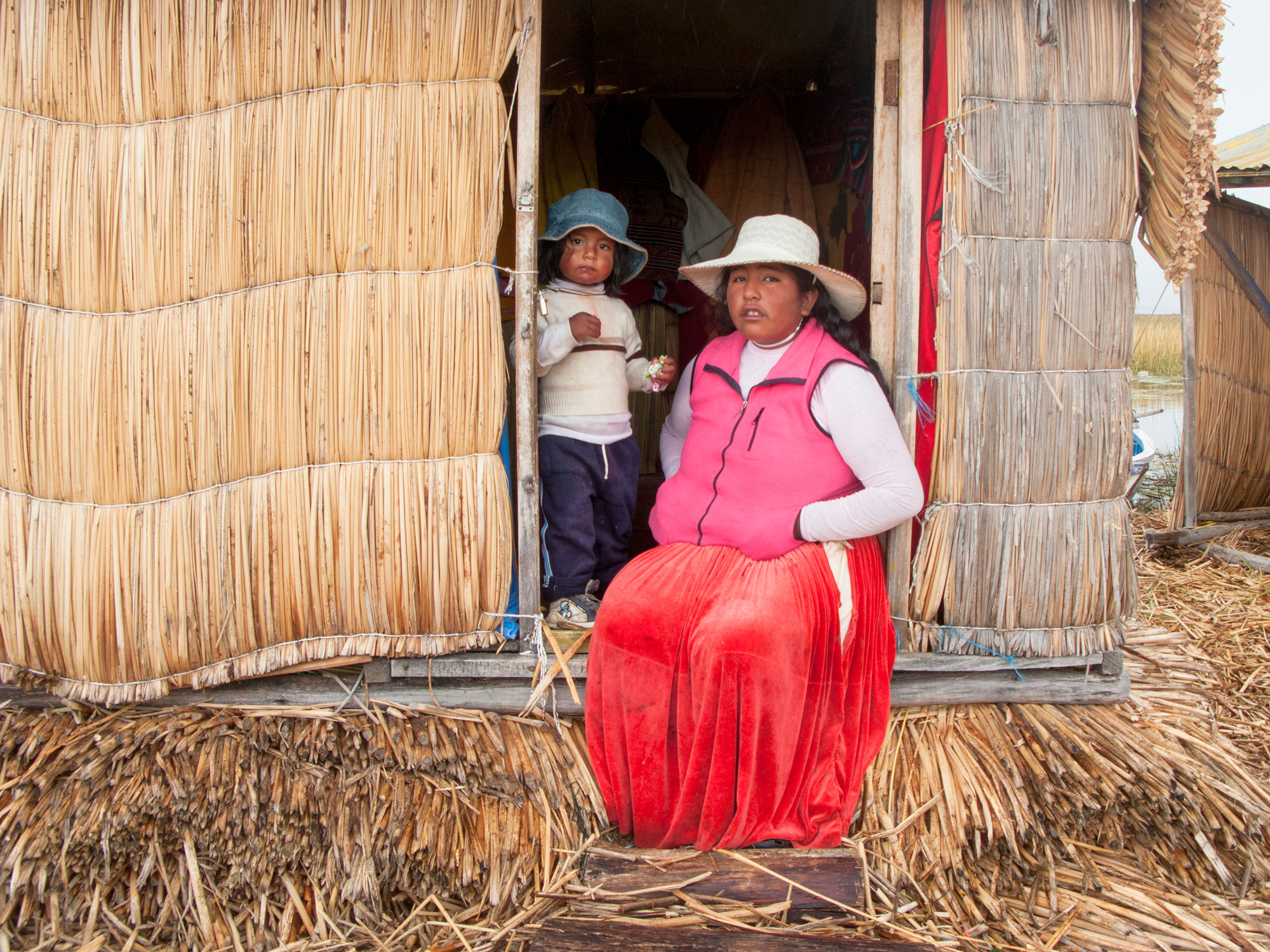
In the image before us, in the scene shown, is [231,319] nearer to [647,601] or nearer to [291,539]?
[291,539]

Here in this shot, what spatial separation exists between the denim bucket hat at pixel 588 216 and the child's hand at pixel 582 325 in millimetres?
364

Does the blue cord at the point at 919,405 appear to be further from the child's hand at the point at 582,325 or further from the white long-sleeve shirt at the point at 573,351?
the child's hand at the point at 582,325

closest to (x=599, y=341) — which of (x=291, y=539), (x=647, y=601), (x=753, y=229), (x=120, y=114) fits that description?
(x=753, y=229)

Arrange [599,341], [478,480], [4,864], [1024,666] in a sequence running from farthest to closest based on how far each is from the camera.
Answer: [599,341], [1024,666], [478,480], [4,864]

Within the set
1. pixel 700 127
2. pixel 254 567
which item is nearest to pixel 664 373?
pixel 254 567

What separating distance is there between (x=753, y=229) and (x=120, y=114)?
1.93m

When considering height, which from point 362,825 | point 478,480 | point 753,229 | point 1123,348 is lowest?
point 362,825

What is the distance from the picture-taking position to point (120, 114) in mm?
2510

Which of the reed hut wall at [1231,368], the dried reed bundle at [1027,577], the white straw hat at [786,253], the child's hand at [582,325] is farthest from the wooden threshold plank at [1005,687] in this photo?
the reed hut wall at [1231,368]

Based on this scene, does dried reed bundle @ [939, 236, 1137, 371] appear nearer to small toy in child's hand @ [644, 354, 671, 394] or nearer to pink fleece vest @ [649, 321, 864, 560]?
pink fleece vest @ [649, 321, 864, 560]

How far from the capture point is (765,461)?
8.53 feet

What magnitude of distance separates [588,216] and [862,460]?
1290 millimetres

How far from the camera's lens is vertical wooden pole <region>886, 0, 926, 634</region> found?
2568mm

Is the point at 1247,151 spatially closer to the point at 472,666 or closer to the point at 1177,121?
the point at 1177,121
